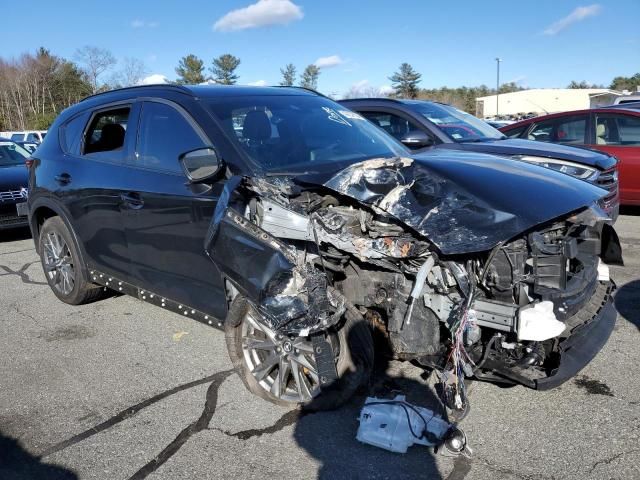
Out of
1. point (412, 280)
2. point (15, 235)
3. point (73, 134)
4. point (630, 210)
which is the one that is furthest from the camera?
point (15, 235)

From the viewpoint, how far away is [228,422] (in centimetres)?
325

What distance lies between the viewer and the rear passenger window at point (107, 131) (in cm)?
451

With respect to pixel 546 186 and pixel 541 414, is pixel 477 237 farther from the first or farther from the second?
pixel 541 414

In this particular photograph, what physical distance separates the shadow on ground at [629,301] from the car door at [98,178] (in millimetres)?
4151

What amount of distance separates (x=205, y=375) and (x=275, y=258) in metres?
1.41

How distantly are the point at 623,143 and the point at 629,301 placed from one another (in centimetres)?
460

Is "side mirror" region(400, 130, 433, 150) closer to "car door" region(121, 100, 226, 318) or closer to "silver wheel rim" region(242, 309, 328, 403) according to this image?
"car door" region(121, 100, 226, 318)

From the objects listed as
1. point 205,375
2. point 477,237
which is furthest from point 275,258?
point 205,375

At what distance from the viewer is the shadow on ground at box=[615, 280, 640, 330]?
4.56 metres

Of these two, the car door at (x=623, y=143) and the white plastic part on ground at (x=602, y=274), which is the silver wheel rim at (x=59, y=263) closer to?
the white plastic part on ground at (x=602, y=274)

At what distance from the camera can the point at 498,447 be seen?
9.42 feet

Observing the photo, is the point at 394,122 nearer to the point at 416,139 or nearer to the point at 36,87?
the point at 416,139

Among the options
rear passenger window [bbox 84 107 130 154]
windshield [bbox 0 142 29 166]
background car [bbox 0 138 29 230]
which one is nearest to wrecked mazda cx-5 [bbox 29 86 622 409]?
rear passenger window [bbox 84 107 130 154]

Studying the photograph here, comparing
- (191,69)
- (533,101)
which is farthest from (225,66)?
(533,101)
